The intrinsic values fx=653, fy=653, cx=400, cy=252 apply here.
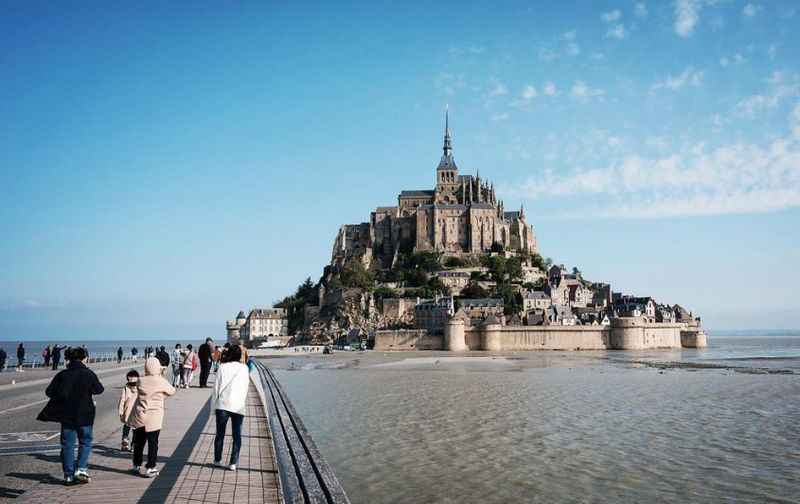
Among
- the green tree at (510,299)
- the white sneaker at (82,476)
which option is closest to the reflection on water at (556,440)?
the white sneaker at (82,476)

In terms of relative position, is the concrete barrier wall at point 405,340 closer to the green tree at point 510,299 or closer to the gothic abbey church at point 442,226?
the green tree at point 510,299

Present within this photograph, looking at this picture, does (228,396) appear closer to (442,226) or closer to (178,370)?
(178,370)

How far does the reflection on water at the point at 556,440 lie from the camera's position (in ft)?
35.5

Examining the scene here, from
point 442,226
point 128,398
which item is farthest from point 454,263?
point 128,398

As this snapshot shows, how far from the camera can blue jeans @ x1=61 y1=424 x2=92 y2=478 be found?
23.9 feet

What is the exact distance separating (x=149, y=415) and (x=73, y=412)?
841 mm

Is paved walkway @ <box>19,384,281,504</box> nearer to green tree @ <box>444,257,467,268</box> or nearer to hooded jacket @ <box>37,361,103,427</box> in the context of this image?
hooded jacket @ <box>37,361,103,427</box>

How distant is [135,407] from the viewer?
8031 mm

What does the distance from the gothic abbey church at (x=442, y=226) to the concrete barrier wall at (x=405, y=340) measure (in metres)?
23.4

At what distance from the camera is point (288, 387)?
28.1 m

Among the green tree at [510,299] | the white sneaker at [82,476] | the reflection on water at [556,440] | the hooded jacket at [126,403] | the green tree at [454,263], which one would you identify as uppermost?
the green tree at [454,263]

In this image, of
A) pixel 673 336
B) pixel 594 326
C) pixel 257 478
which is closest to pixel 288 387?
pixel 257 478

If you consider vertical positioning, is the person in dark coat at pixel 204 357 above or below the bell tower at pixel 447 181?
below

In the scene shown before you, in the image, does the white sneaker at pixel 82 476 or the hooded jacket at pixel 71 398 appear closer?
the white sneaker at pixel 82 476
